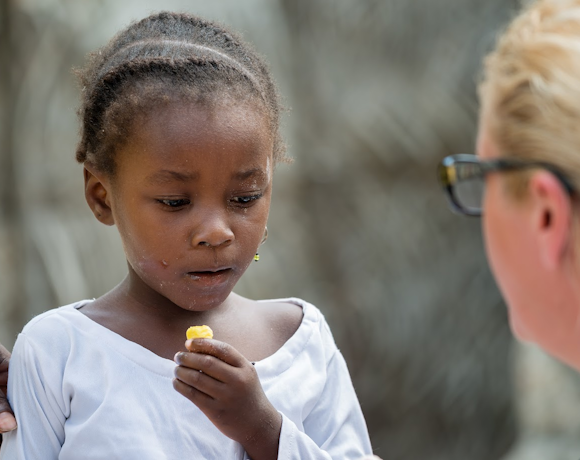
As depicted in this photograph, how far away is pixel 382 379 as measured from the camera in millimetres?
4574

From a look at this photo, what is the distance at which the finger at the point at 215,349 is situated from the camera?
1.79 m

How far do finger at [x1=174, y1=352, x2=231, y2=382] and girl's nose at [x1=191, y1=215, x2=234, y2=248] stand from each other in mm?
265

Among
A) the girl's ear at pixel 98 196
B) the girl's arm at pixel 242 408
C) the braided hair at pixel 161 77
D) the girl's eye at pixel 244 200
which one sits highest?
the braided hair at pixel 161 77

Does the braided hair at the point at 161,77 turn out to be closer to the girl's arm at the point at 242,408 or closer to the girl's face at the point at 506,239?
the girl's arm at the point at 242,408

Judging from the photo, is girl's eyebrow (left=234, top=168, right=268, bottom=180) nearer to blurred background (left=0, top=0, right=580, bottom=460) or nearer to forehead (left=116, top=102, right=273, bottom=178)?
forehead (left=116, top=102, right=273, bottom=178)

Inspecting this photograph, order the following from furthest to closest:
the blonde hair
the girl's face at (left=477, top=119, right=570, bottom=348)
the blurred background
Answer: the blurred background, the girl's face at (left=477, top=119, right=570, bottom=348), the blonde hair

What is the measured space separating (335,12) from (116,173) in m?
2.78

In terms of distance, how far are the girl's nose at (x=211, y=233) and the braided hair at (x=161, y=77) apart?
276 mm

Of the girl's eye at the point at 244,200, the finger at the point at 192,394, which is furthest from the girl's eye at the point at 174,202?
the finger at the point at 192,394

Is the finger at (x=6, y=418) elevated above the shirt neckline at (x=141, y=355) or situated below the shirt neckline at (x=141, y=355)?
below

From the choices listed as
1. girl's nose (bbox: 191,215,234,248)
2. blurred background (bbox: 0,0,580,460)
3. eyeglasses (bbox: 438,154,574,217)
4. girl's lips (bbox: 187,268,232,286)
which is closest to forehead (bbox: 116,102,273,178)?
girl's nose (bbox: 191,215,234,248)

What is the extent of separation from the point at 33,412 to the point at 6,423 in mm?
60

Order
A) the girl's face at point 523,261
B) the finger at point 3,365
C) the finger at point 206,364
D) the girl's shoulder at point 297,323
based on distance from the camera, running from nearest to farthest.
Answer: the girl's face at point 523,261 < the finger at point 206,364 < the finger at point 3,365 < the girl's shoulder at point 297,323

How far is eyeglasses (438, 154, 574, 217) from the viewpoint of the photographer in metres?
1.46
